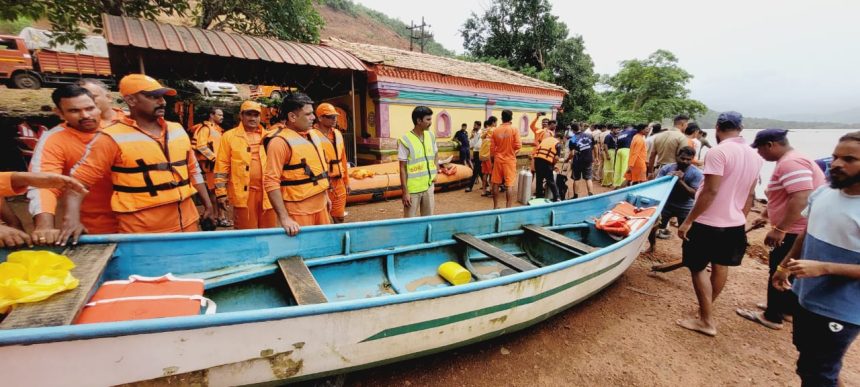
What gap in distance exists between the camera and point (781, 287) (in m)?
2.04

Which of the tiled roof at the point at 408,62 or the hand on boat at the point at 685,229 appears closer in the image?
the hand on boat at the point at 685,229

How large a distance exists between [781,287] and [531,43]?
1958cm

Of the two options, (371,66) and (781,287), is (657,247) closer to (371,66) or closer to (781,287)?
(781,287)

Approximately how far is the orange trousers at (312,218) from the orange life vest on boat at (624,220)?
9.82ft

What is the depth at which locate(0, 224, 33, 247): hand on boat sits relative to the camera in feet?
5.74

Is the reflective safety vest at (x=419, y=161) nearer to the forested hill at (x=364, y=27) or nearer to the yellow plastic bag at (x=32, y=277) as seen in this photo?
the yellow plastic bag at (x=32, y=277)

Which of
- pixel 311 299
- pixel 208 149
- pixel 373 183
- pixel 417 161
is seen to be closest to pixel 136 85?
pixel 311 299

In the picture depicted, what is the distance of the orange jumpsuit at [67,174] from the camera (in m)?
2.00

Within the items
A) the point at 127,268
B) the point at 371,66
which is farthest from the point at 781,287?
the point at 371,66

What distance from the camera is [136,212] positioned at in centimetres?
234

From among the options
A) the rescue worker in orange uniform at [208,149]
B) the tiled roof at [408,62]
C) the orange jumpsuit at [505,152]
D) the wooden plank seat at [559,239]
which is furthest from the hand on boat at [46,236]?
the tiled roof at [408,62]

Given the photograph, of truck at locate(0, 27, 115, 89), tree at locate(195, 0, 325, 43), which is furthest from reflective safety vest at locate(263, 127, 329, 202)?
truck at locate(0, 27, 115, 89)

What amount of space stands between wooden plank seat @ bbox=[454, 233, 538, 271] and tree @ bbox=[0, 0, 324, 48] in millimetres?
8149

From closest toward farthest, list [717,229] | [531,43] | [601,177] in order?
[717,229] < [601,177] < [531,43]
